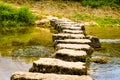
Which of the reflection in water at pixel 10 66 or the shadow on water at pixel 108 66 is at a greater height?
the reflection in water at pixel 10 66

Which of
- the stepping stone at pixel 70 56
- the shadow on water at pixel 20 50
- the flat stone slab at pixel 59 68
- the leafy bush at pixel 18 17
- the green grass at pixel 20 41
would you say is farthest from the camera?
the leafy bush at pixel 18 17

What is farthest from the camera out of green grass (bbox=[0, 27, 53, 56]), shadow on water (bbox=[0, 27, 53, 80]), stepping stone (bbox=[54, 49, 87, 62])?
green grass (bbox=[0, 27, 53, 56])

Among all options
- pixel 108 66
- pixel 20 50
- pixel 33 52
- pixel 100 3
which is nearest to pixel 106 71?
pixel 108 66

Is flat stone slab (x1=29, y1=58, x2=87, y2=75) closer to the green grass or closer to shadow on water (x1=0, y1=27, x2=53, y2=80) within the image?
shadow on water (x1=0, y1=27, x2=53, y2=80)

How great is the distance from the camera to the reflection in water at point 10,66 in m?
7.13

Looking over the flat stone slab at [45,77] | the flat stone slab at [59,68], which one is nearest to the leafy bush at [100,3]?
the flat stone slab at [59,68]

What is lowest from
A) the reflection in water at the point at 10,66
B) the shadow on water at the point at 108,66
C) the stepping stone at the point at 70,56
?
the shadow on water at the point at 108,66

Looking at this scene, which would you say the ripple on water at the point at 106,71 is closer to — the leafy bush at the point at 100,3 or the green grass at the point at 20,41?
the green grass at the point at 20,41

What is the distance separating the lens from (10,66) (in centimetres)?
793

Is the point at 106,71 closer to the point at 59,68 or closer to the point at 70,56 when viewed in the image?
the point at 70,56

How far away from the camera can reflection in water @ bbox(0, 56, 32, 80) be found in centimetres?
713

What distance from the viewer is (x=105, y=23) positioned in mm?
20703

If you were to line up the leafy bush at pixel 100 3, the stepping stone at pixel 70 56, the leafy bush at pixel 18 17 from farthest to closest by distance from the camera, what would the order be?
the leafy bush at pixel 100 3 < the leafy bush at pixel 18 17 < the stepping stone at pixel 70 56


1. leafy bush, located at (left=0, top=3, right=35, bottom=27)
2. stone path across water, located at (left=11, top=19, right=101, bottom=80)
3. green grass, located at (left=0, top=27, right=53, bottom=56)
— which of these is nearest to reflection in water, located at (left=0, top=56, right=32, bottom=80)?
stone path across water, located at (left=11, top=19, right=101, bottom=80)
